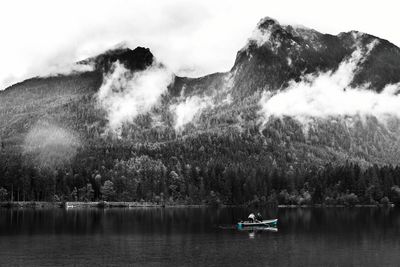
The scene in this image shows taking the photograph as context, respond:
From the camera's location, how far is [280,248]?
11650 centimetres

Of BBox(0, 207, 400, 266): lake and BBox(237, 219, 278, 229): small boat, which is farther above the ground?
BBox(237, 219, 278, 229): small boat

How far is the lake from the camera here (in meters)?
99.1

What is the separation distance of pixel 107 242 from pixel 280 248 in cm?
3749

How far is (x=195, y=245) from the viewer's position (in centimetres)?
12131

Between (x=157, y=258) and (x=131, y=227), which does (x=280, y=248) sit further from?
(x=131, y=227)

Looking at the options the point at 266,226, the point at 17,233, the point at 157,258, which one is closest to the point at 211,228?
the point at 266,226

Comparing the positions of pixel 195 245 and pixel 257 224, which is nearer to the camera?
pixel 195 245

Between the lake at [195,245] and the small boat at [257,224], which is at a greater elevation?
the small boat at [257,224]

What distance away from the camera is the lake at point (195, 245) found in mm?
99125

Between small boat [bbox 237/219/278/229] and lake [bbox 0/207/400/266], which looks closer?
lake [bbox 0/207/400/266]

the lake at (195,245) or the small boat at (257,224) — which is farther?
the small boat at (257,224)

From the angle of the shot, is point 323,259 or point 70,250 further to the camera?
point 70,250

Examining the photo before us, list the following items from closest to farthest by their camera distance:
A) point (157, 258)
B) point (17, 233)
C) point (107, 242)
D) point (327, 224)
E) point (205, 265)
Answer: point (205, 265), point (157, 258), point (107, 242), point (17, 233), point (327, 224)

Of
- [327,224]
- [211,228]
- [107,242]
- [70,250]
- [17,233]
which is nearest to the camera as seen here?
[70,250]
